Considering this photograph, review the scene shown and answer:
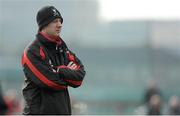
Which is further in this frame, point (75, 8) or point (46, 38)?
point (75, 8)

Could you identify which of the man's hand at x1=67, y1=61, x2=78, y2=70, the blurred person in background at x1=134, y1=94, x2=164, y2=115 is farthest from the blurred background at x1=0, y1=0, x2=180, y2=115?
the man's hand at x1=67, y1=61, x2=78, y2=70

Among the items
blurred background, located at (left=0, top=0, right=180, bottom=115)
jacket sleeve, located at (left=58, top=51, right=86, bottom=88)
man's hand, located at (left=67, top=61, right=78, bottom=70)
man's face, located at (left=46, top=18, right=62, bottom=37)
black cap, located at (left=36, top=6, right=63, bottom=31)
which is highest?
black cap, located at (left=36, top=6, right=63, bottom=31)

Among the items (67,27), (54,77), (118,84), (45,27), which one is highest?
(45,27)

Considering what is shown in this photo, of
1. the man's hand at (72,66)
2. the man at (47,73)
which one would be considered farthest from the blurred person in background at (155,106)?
the man at (47,73)

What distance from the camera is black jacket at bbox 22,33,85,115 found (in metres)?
6.31

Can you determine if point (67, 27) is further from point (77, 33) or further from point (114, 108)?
point (114, 108)

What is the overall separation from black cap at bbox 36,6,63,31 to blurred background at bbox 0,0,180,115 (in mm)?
14350

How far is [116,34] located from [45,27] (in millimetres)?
16413

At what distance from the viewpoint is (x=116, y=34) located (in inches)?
896

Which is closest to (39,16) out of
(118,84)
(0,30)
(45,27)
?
(45,27)

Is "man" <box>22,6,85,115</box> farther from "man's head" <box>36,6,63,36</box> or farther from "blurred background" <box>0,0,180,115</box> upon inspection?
"blurred background" <box>0,0,180,115</box>

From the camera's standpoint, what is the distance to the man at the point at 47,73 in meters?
6.31

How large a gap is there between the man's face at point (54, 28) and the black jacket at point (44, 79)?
72mm

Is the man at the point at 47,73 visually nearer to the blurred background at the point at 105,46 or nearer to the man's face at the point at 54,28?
the man's face at the point at 54,28
